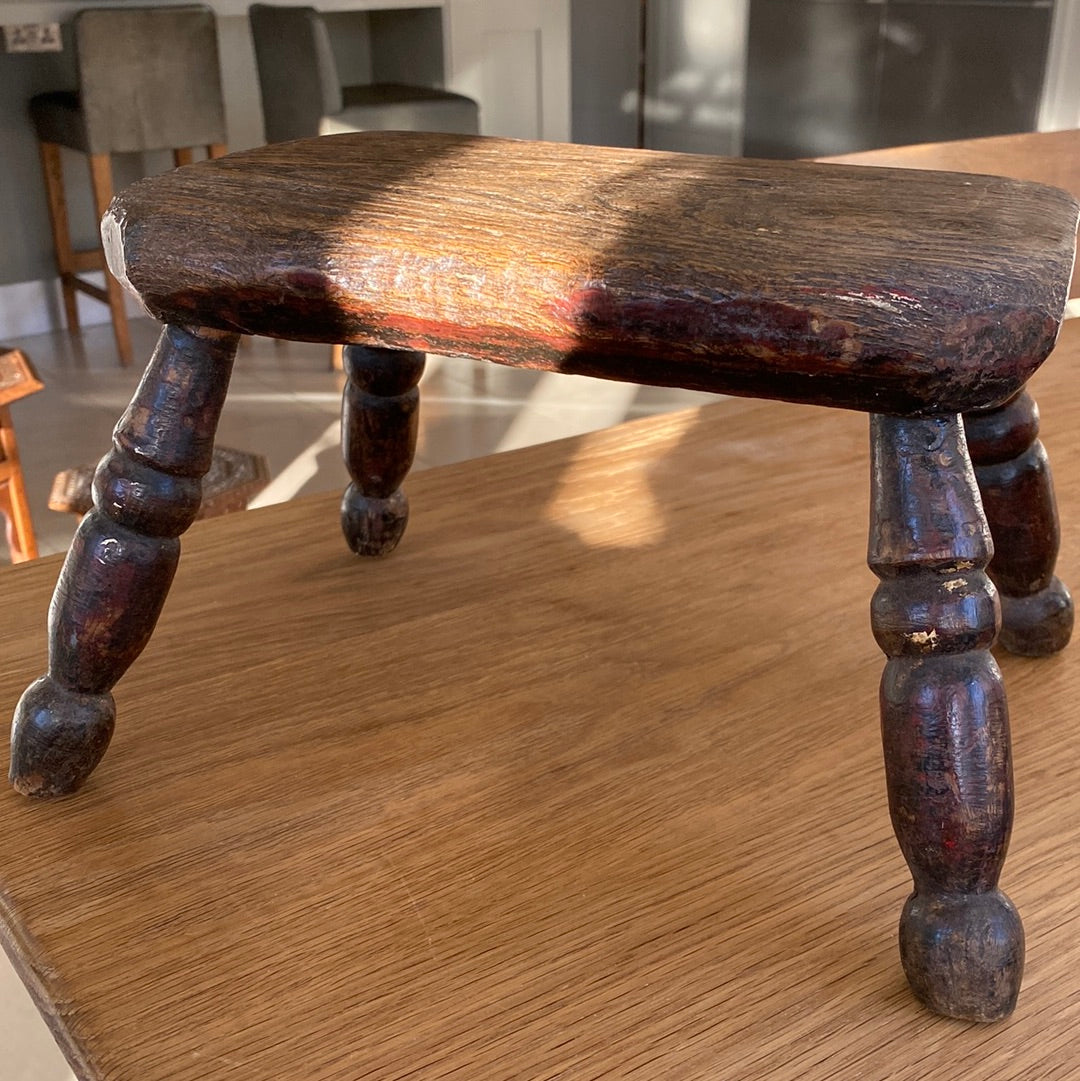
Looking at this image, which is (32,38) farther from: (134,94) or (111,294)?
(111,294)

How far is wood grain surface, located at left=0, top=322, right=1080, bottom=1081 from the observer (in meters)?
0.37

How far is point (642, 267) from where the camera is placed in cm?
34

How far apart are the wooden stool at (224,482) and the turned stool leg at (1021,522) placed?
2.49ft

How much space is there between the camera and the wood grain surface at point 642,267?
0.32 m

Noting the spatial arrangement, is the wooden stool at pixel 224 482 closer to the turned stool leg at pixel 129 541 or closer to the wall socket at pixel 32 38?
the turned stool leg at pixel 129 541

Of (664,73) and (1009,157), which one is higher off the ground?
(1009,157)

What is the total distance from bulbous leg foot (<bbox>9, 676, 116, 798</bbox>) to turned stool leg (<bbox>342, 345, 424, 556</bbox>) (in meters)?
0.21

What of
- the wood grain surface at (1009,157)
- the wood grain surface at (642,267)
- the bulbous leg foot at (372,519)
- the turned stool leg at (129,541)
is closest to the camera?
the wood grain surface at (642,267)

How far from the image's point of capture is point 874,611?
1.16ft

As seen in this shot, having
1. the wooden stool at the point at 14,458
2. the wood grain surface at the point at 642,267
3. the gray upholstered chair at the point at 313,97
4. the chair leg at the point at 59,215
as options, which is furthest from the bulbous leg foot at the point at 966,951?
the chair leg at the point at 59,215

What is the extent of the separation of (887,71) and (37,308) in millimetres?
2283

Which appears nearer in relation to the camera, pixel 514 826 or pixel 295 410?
pixel 514 826

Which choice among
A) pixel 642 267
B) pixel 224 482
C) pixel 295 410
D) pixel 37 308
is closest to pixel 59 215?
pixel 37 308

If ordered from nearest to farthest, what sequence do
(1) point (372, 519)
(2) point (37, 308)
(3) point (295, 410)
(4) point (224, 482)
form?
1. (1) point (372, 519)
2. (4) point (224, 482)
3. (3) point (295, 410)
4. (2) point (37, 308)
